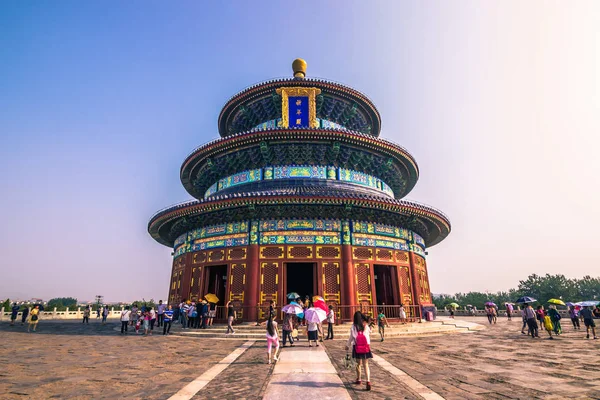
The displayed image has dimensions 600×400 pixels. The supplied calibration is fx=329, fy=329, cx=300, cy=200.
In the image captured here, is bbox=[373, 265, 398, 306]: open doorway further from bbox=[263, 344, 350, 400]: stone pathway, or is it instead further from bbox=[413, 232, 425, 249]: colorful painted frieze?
bbox=[263, 344, 350, 400]: stone pathway

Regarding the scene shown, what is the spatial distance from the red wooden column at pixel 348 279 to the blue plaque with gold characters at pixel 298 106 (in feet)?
31.3

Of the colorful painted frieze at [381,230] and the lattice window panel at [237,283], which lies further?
the colorful painted frieze at [381,230]

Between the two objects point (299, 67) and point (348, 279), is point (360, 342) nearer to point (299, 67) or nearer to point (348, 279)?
point (348, 279)

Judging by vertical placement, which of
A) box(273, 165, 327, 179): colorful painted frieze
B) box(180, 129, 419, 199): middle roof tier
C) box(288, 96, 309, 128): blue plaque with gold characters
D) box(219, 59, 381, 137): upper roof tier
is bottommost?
box(273, 165, 327, 179): colorful painted frieze

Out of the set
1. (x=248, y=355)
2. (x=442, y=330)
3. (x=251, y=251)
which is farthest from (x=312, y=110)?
(x=248, y=355)

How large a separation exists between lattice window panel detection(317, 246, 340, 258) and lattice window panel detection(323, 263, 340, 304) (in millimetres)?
475

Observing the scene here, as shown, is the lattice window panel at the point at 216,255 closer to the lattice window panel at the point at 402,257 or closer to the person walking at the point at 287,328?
the person walking at the point at 287,328

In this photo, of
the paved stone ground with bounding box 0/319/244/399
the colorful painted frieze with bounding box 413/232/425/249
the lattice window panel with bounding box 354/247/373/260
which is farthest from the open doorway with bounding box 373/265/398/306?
the paved stone ground with bounding box 0/319/244/399

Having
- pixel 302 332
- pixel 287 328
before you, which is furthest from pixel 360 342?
pixel 302 332

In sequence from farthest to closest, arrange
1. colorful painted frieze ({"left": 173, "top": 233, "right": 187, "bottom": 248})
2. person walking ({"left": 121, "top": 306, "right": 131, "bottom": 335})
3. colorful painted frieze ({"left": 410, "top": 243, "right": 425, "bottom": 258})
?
colorful painted frieze ({"left": 173, "top": 233, "right": 187, "bottom": 248}), colorful painted frieze ({"left": 410, "top": 243, "right": 425, "bottom": 258}), person walking ({"left": 121, "top": 306, "right": 131, "bottom": 335})

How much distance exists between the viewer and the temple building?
56.6 feet

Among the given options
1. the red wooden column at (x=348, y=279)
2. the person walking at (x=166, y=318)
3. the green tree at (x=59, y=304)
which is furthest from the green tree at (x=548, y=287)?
the green tree at (x=59, y=304)

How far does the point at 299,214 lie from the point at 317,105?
9.93 metres

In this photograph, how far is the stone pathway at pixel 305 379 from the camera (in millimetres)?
5637
